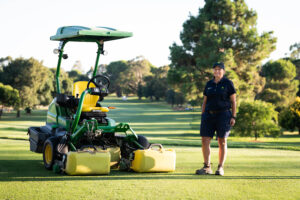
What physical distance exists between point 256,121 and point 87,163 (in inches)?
1045

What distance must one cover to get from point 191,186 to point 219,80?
7.07ft

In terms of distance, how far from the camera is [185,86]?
36.1 metres

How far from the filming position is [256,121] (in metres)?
31.3

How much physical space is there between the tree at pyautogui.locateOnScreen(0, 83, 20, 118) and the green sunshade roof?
40948 mm

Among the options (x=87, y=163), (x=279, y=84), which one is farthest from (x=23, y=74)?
(x=87, y=163)

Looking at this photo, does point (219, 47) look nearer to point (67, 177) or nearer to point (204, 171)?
point (204, 171)

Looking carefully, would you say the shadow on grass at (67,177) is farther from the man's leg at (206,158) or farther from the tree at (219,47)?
the tree at (219,47)

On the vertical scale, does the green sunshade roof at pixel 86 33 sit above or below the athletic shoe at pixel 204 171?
above

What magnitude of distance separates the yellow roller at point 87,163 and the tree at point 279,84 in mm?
45021

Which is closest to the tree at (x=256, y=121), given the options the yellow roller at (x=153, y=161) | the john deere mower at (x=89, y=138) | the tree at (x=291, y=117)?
the tree at (x=291, y=117)

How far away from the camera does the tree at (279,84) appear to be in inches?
1938

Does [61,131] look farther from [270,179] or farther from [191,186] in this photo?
[270,179]

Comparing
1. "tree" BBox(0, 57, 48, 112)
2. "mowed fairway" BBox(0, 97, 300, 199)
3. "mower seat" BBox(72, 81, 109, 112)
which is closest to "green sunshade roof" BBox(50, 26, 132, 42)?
"mower seat" BBox(72, 81, 109, 112)

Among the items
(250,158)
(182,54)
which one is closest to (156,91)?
(182,54)
